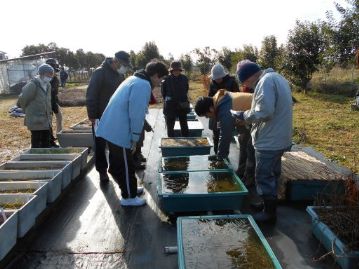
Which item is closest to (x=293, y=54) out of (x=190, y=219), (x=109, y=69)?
(x=109, y=69)

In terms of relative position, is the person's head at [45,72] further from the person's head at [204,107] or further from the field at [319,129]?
the person's head at [204,107]

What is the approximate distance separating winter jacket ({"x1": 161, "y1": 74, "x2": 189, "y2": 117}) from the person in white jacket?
2.18m

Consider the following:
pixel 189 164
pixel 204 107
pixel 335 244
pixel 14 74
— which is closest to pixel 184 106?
pixel 189 164

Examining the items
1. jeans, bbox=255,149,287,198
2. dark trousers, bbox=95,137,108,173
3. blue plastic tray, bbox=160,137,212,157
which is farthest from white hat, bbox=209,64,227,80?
jeans, bbox=255,149,287,198

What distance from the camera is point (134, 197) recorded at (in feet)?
12.2

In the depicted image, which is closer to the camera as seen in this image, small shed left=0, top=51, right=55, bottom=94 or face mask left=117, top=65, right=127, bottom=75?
face mask left=117, top=65, right=127, bottom=75

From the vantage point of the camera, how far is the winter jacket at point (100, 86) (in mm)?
4121

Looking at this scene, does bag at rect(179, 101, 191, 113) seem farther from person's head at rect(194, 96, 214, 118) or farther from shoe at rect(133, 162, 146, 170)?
person's head at rect(194, 96, 214, 118)

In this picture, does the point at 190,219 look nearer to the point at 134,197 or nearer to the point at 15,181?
A: the point at 134,197

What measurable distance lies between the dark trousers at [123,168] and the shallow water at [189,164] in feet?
1.66

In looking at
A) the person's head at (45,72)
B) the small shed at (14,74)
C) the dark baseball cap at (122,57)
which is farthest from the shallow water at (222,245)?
the small shed at (14,74)

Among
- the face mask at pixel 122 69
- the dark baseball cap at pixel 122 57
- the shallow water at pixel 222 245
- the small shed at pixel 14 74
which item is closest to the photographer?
the shallow water at pixel 222 245

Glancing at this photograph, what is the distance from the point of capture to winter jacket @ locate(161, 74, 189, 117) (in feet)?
18.3

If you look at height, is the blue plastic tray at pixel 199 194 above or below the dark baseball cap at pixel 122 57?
below
